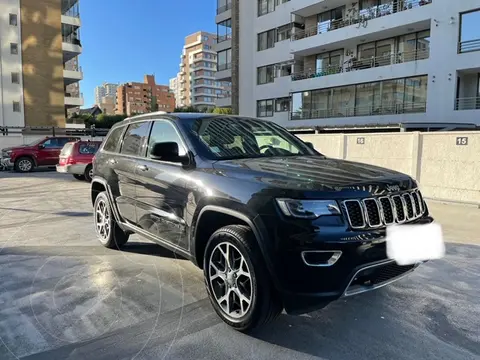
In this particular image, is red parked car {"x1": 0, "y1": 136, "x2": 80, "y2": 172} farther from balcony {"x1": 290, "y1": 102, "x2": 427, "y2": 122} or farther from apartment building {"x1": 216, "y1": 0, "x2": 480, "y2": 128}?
balcony {"x1": 290, "y1": 102, "x2": 427, "y2": 122}

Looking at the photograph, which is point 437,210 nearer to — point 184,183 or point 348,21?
point 184,183

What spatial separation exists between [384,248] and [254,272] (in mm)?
956

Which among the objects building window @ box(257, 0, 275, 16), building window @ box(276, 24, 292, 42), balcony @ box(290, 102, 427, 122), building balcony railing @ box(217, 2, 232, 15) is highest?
building balcony railing @ box(217, 2, 232, 15)

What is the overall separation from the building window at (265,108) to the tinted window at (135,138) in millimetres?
26903

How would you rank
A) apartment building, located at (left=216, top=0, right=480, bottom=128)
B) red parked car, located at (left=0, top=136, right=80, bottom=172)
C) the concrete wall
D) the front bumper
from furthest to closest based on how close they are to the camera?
apartment building, located at (left=216, top=0, right=480, bottom=128) < red parked car, located at (left=0, top=136, right=80, bottom=172) < the concrete wall < the front bumper

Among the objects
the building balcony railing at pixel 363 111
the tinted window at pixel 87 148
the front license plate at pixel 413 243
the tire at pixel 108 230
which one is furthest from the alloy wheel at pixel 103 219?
the building balcony railing at pixel 363 111

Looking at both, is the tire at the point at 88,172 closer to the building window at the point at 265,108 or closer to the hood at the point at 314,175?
the hood at the point at 314,175

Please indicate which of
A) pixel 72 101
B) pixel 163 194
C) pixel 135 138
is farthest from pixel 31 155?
pixel 72 101

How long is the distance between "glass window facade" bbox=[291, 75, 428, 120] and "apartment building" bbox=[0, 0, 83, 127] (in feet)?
81.5

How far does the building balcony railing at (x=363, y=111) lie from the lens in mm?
21828

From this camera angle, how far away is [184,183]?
11.5 feet

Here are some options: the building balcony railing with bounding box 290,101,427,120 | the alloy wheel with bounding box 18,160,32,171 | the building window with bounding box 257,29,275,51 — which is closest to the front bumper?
the alloy wheel with bounding box 18,160,32,171

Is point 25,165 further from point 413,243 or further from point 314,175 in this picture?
point 413,243

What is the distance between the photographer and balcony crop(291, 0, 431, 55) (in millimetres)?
21422
